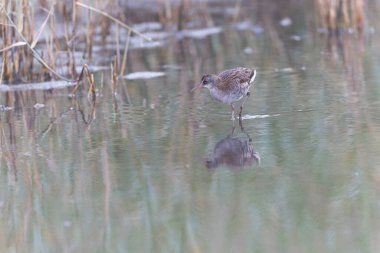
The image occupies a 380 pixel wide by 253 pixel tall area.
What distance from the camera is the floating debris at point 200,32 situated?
40.6ft

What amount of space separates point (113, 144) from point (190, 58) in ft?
14.2

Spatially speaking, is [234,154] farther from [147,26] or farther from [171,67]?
[147,26]

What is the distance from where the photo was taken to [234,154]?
19.6ft

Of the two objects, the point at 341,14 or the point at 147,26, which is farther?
the point at 147,26

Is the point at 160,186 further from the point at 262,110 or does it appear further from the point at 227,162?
the point at 262,110

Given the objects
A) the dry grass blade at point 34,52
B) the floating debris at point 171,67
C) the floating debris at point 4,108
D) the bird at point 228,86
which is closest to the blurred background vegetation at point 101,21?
the dry grass blade at point 34,52

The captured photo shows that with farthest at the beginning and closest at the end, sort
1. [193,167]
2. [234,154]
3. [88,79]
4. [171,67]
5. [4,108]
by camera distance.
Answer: [171,67]
[88,79]
[4,108]
[234,154]
[193,167]

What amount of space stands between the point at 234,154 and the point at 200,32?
6.77 m

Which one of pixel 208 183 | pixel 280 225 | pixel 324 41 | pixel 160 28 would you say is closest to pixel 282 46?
pixel 324 41

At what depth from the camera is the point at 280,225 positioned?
14.9 ft

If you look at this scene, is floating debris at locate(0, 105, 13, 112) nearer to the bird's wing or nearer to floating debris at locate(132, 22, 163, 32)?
the bird's wing

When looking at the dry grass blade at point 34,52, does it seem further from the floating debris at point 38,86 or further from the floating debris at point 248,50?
the floating debris at point 248,50

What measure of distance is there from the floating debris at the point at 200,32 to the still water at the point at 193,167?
318cm

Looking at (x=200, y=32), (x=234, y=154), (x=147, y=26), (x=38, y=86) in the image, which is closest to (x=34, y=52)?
(x=38, y=86)
